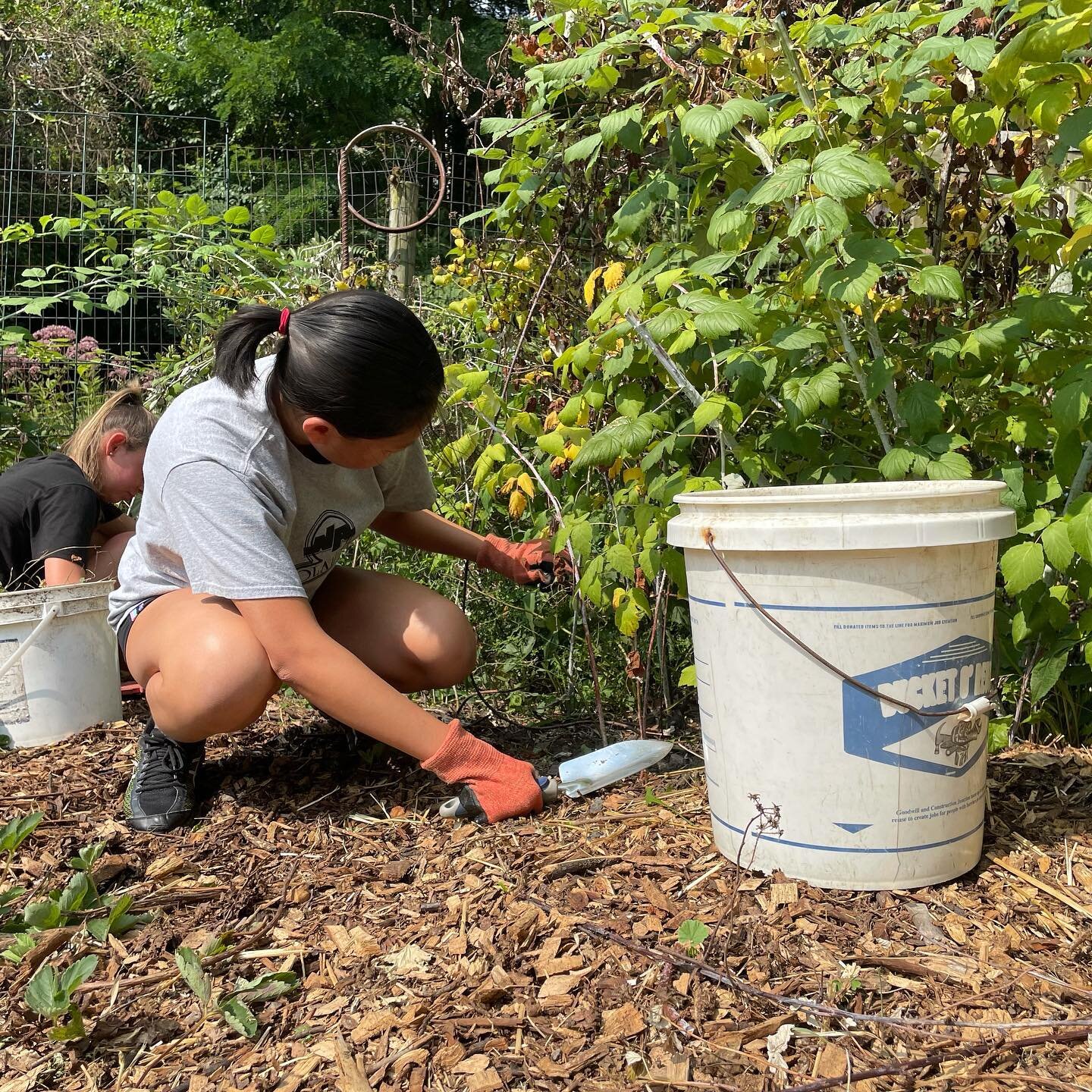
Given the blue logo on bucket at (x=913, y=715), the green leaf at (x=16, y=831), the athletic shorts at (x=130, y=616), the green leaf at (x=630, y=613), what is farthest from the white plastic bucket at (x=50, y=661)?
the blue logo on bucket at (x=913, y=715)

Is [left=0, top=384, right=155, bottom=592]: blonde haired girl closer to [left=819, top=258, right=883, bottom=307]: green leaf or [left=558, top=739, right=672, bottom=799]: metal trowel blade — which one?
[left=558, top=739, right=672, bottom=799]: metal trowel blade

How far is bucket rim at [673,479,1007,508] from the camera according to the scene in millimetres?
1550

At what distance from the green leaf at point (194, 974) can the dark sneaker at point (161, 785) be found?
0.62m

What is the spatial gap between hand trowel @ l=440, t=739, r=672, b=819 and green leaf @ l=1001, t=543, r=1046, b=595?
83 centimetres

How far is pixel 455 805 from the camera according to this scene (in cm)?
212

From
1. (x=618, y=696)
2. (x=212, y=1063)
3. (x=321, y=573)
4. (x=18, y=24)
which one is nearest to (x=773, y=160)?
(x=321, y=573)

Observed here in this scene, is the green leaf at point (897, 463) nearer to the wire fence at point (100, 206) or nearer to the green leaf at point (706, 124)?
the green leaf at point (706, 124)

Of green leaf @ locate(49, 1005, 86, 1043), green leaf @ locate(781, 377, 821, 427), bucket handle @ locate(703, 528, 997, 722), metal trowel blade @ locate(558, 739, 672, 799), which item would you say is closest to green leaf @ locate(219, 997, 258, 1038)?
green leaf @ locate(49, 1005, 86, 1043)

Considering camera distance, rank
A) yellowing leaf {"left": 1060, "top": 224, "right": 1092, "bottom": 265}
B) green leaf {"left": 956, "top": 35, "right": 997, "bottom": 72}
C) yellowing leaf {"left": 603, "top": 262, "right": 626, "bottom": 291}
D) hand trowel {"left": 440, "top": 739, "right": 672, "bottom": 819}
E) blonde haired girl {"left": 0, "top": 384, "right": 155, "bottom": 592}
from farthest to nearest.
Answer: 1. blonde haired girl {"left": 0, "top": 384, "right": 155, "bottom": 592}
2. yellowing leaf {"left": 603, "top": 262, "right": 626, "bottom": 291}
3. hand trowel {"left": 440, "top": 739, "right": 672, "bottom": 819}
4. yellowing leaf {"left": 1060, "top": 224, "right": 1092, "bottom": 265}
5. green leaf {"left": 956, "top": 35, "right": 997, "bottom": 72}

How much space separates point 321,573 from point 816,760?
1.27 meters

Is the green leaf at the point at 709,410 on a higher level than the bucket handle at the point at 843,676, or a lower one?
higher

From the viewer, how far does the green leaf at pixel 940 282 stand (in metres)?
1.76

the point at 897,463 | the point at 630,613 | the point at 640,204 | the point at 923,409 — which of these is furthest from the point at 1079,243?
the point at 630,613

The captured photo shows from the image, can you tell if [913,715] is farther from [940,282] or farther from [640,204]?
[640,204]
